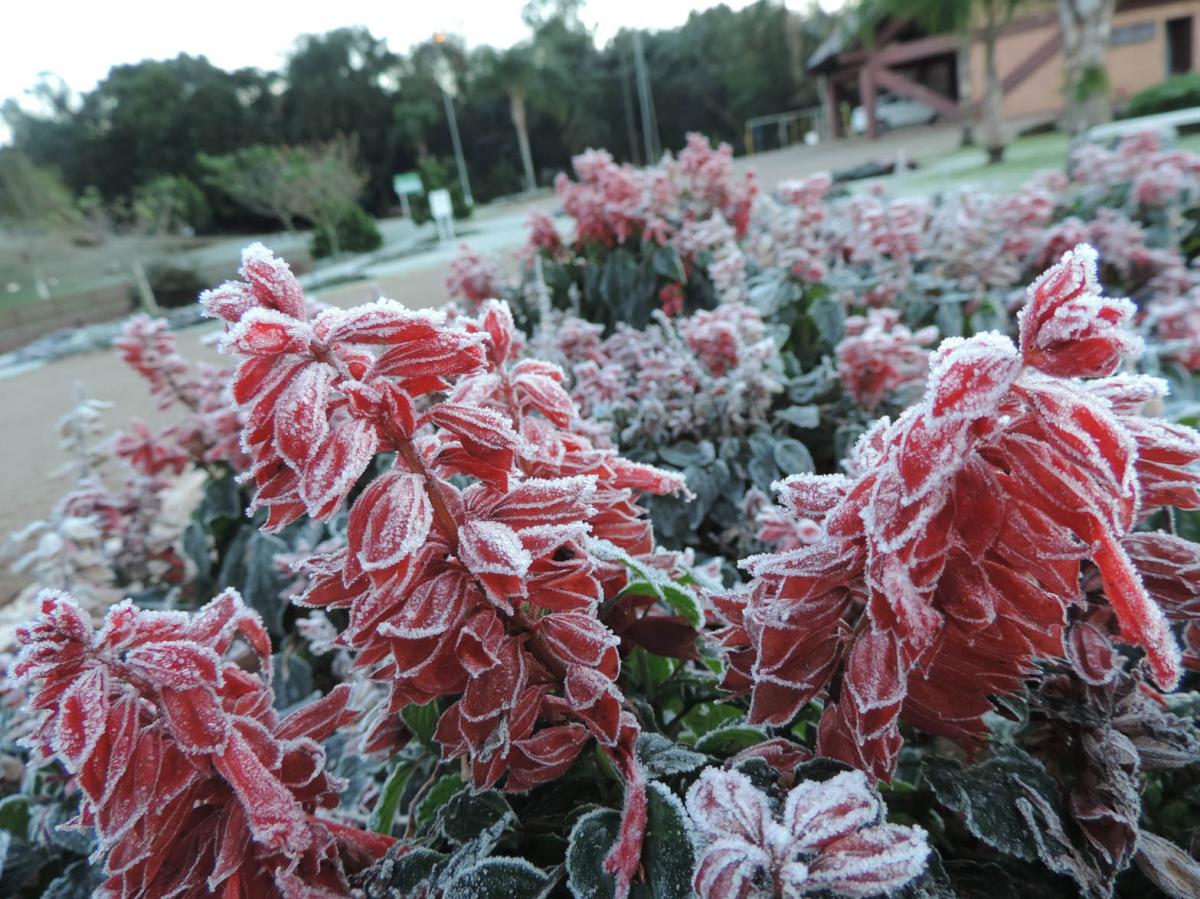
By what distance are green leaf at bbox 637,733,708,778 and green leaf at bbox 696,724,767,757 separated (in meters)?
0.05

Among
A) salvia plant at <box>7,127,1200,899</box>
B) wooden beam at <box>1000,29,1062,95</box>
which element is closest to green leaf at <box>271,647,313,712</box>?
salvia plant at <box>7,127,1200,899</box>

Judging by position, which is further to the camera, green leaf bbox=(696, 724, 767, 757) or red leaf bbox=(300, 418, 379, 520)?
green leaf bbox=(696, 724, 767, 757)

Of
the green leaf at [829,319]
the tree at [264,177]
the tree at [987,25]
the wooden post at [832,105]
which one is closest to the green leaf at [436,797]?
the green leaf at [829,319]

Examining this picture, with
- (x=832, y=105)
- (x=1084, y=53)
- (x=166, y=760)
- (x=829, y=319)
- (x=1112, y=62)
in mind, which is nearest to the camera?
(x=166, y=760)

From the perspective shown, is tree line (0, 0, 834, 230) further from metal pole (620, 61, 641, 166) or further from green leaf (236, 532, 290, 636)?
green leaf (236, 532, 290, 636)

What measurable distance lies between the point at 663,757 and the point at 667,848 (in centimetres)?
9

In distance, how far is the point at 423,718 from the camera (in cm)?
69

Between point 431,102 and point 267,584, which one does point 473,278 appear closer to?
point 267,584

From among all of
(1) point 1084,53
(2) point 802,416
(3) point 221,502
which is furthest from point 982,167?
(3) point 221,502

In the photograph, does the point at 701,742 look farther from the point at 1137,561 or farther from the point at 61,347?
the point at 61,347

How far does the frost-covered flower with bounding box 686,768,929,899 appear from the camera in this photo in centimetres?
39

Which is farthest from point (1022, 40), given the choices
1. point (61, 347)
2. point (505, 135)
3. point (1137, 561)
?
point (1137, 561)

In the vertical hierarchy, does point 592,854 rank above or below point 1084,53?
below

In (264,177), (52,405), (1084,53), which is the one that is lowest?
(52,405)
